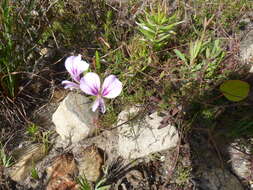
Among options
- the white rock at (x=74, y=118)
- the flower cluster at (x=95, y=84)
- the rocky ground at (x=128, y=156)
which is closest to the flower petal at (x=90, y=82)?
the flower cluster at (x=95, y=84)

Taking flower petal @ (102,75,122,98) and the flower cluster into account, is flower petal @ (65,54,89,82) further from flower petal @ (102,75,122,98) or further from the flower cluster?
flower petal @ (102,75,122,98)

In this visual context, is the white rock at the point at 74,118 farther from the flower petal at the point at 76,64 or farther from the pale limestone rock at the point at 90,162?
the flower petal at the point at 76,64

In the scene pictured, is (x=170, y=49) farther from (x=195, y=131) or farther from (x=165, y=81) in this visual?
(x=195, y=131)

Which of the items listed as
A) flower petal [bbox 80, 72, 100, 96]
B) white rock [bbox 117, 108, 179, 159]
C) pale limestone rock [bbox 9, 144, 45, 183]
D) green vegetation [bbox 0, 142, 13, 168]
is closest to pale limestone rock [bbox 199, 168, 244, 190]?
white rock [bbox 117, 108, 179, 159]

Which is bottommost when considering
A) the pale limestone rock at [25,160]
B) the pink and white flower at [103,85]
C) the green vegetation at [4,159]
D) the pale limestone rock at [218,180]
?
the pale limestone rock at [218,180]

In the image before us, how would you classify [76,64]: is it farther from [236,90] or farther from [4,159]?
[236,90]

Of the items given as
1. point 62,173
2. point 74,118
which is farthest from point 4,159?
point 74,118

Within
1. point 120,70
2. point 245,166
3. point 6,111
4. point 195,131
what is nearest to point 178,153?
point 195,131
